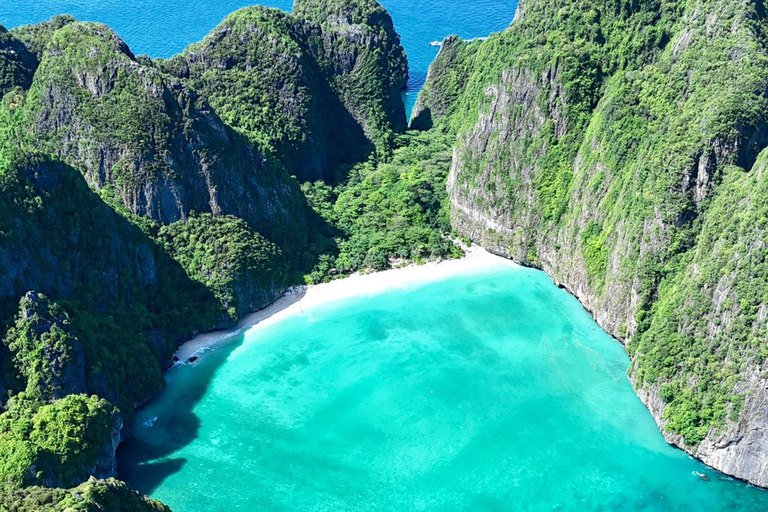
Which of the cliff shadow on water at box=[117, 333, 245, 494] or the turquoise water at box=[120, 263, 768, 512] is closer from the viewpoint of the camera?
the turquoise water at box=[120, 263, 768, 512]

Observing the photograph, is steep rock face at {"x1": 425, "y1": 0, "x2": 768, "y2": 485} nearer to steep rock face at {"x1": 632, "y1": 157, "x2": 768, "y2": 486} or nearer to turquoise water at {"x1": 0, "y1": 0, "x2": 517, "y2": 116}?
steep rock face at {"x1": 632, "y1": 157, "x2": 768, "y2": 486}

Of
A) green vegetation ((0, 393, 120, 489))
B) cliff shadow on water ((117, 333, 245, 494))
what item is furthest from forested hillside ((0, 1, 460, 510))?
cliff shadow on water ((117, 333, 245, 494))

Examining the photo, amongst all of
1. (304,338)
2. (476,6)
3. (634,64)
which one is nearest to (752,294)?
(634,64)

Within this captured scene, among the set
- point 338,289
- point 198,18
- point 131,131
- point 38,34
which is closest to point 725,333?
point 338,289

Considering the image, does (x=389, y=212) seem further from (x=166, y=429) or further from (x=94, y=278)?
(x=166, y=429)

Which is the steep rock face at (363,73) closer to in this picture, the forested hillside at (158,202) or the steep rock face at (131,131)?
the forested hillside at (158,202)

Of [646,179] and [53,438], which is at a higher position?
[646,179]

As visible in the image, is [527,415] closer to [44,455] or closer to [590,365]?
[590,365]
